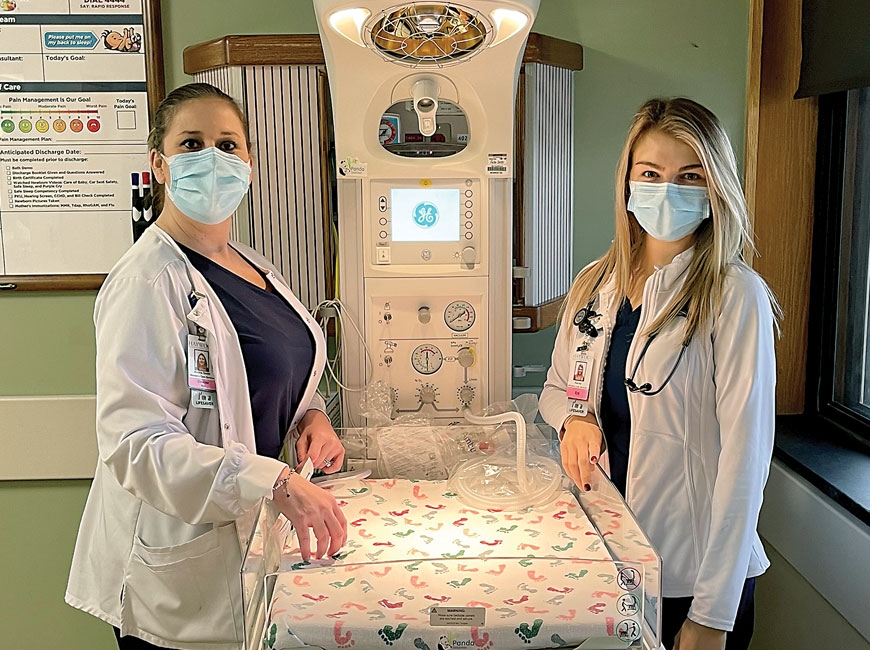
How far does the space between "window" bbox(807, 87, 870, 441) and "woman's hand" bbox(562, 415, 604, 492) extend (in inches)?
34.2

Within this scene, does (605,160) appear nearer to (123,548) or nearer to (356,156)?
(356,156)

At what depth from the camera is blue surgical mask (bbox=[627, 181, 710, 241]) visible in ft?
4.93

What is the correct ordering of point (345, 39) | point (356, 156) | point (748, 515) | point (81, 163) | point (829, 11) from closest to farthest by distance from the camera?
1. point (748, 515)
2. point (345, 39)
3. point (356, 156)
4. point (829, 11)
5. point (81, 163)

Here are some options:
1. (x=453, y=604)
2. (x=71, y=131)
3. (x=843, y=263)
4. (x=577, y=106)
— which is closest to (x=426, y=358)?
(x=453, y=604)

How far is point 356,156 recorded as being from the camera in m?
1.79

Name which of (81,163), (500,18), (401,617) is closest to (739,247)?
(500,18)

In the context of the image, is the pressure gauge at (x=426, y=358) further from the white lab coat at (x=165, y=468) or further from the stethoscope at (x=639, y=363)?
the white lab coat at (x=165, y=468)

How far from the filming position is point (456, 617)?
108cm

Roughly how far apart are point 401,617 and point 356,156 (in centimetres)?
102

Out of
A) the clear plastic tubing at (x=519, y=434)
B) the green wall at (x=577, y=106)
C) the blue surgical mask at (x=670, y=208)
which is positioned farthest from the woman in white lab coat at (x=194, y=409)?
the green wall at (x=577, y=106)

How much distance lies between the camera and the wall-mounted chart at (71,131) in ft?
7.66

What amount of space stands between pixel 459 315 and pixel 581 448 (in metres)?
0.46

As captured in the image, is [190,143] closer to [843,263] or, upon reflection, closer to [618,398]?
[618,398]

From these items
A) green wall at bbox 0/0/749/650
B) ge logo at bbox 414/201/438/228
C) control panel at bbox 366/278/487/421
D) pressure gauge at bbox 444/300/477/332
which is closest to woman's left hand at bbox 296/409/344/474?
control panel at bbox 366/278/487/421
